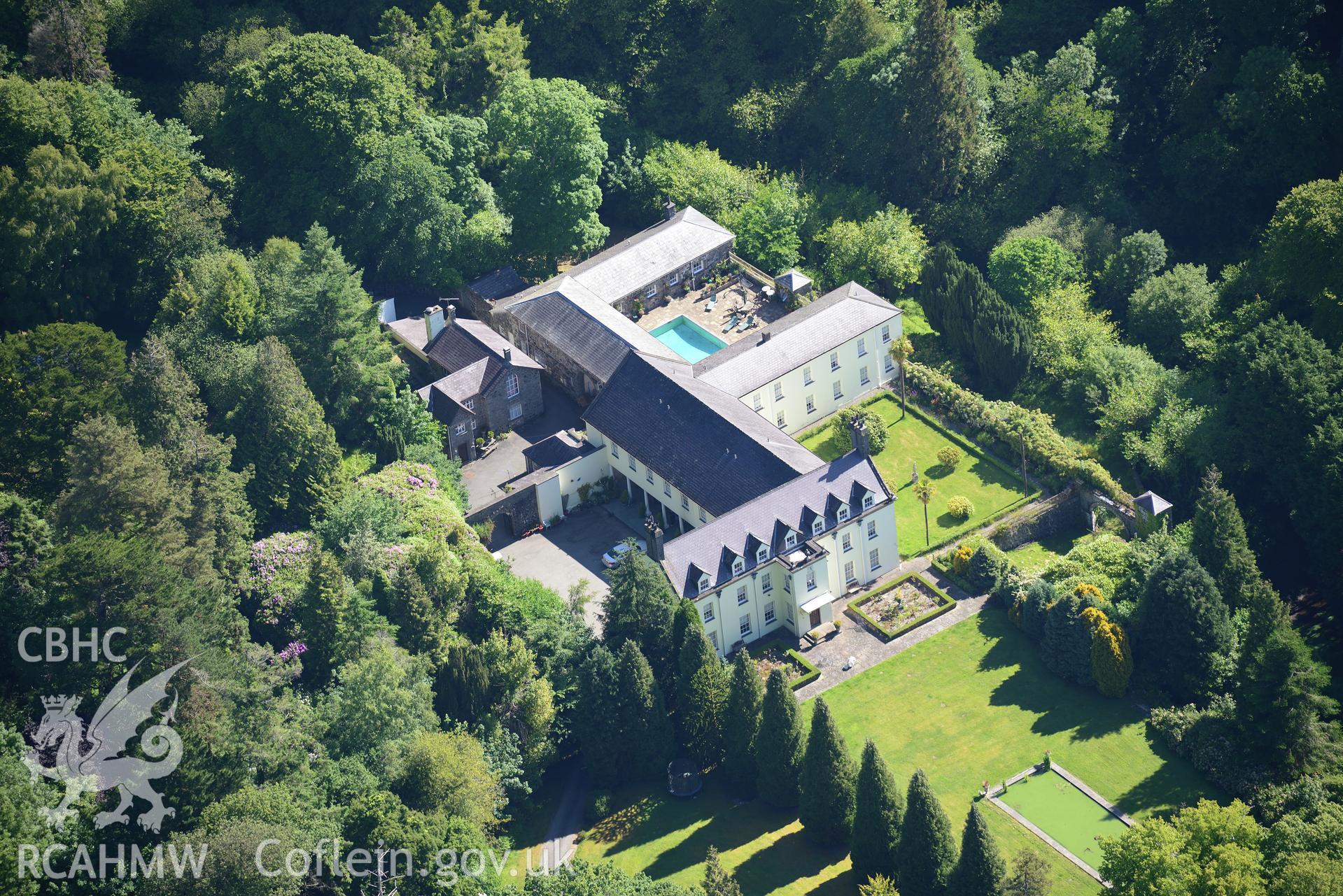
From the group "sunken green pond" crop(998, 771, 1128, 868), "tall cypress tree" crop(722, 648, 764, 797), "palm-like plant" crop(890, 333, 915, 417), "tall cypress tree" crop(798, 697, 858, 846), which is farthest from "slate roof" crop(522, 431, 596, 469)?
"sunken green pond" crop(998, 771, 1128, 868)

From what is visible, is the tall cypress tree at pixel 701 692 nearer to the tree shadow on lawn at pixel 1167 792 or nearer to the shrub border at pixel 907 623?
the shrub border at pixel 907 623

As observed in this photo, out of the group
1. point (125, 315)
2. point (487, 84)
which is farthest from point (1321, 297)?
point (125, 315)

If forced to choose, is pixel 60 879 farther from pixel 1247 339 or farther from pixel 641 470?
pixel 1247 339

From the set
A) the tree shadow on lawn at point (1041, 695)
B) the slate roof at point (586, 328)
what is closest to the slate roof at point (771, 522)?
the tree shadow on lawn at point (1041, 695)

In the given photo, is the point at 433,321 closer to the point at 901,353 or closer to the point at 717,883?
the point at 901,353

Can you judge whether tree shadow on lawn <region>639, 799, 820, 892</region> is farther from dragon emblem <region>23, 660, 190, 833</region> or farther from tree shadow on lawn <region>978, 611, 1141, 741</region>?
dragon emblem <region>23, 660, 190, 833</region>
